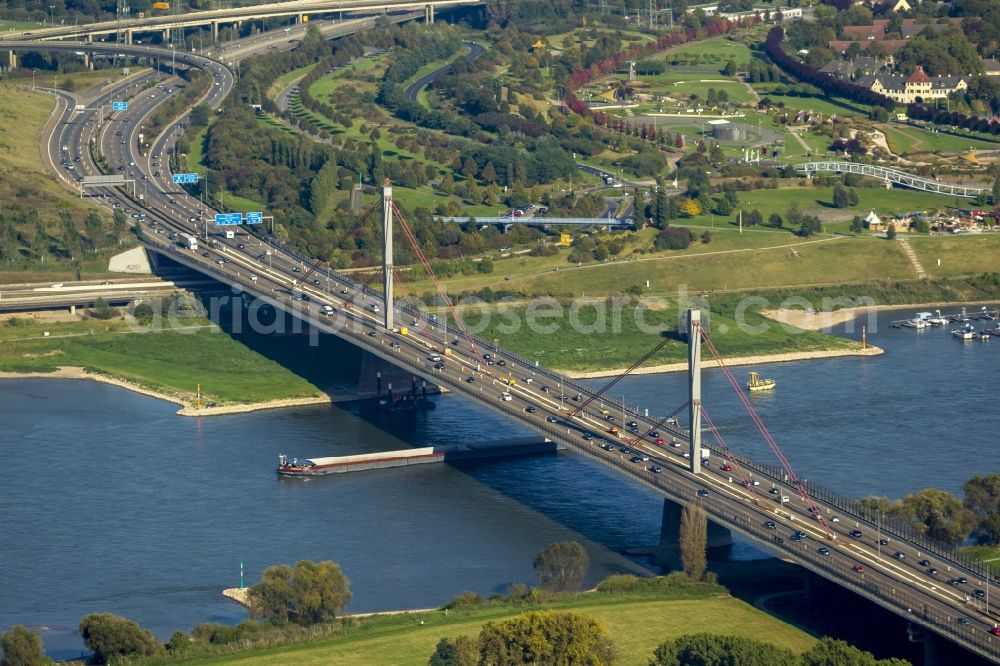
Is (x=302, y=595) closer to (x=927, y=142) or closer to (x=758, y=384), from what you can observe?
(x=758, y=384)

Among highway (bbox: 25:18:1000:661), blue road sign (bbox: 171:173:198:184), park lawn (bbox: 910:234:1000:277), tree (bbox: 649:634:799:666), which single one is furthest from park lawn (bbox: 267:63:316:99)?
tree (bbox: 649:634:799:666)

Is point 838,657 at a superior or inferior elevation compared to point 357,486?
superior

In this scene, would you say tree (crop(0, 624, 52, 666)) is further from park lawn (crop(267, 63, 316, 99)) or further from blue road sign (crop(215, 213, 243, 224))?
park lawn (crop(267, 63, 316, 99))

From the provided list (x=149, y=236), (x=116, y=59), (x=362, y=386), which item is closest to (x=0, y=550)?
(x=362, y=386)

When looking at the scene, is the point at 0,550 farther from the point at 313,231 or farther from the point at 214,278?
the point at 313,231

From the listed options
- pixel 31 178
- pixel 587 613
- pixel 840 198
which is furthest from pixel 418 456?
pixel 31 178

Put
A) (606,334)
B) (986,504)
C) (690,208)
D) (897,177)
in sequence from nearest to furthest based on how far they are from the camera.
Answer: (986,504) < (606,334) < (690,208) < (897,177)

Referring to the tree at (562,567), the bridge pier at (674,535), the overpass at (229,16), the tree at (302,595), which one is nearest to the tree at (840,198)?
the bridge pier at (674,535)
